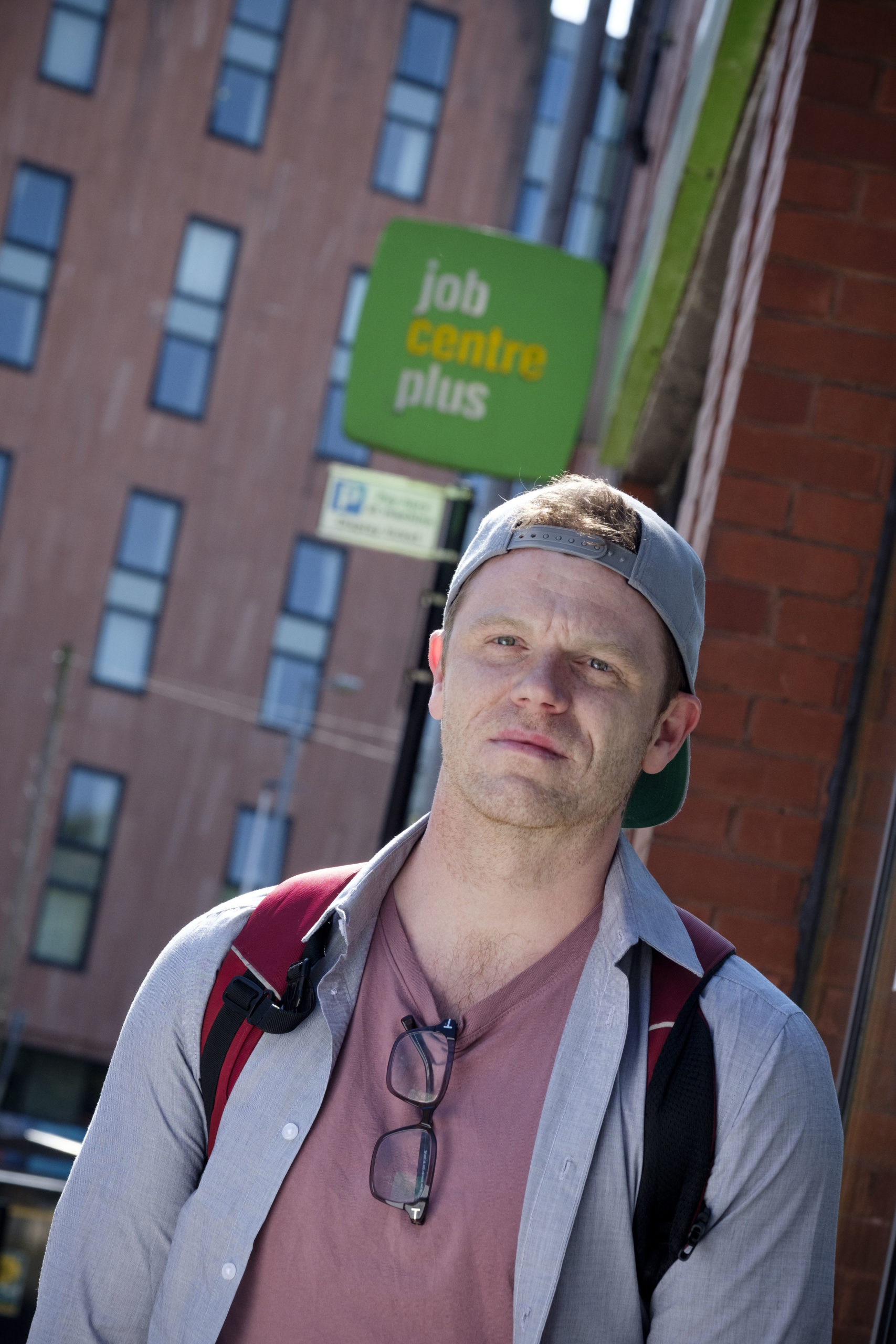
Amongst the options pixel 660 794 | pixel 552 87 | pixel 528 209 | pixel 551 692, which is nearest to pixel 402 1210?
pixel 551 692

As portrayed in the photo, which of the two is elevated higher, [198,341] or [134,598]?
[198,341]

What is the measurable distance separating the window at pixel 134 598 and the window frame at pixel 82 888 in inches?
51.3

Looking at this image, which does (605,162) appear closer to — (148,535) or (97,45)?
(148,535)

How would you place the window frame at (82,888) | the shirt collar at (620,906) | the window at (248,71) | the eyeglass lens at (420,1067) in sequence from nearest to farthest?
the eyeglass lens at (420,1067)
the shirt collar at (620,906)
the window frame at (82,888)
the window at (248,71)

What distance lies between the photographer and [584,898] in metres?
2.17

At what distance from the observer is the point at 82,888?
2097 centimetres

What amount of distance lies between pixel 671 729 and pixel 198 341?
20.4 meters

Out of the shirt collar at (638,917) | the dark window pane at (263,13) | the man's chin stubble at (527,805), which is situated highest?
the dark window pane at (263,13)

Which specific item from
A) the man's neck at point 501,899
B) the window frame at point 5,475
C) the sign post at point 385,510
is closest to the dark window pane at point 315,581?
the window frame at point 5,475

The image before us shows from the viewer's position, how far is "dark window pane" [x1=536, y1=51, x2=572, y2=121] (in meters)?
23.0

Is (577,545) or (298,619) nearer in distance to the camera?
(577,545)

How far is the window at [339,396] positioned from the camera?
21.8 meters

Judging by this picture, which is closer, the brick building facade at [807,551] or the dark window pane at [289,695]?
the brick building facade at [807,551]

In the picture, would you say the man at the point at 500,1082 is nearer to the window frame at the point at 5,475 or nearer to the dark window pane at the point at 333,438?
the window frame at the point at 5,475
